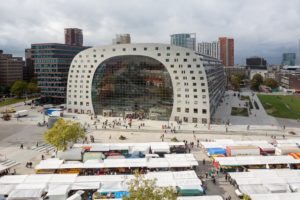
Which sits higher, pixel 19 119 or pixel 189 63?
pixel 189 63

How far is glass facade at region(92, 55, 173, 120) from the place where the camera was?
246ft

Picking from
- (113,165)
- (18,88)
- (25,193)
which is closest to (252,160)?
(113,165)

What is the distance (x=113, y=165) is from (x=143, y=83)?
40.9 m

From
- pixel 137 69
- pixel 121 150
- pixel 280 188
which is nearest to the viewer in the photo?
pixel 280 188

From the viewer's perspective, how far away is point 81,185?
32.2 m

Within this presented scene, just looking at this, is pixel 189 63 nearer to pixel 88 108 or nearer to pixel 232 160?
pixel 88 108

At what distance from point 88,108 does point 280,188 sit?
6075 centimetres

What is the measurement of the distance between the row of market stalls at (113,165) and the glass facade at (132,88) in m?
36.6

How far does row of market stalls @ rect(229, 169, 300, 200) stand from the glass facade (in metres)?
41.3

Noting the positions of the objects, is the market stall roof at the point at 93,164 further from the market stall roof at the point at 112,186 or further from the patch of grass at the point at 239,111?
the patch of grass at the point at 239,111

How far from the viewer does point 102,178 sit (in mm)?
33656

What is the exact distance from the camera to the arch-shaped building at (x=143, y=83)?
71750mm

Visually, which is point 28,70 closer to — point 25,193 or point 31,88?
point 31,88

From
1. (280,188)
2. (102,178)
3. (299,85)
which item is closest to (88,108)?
(102,178)
